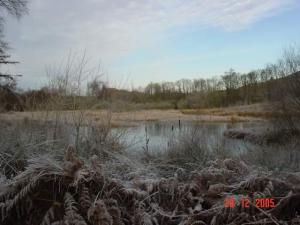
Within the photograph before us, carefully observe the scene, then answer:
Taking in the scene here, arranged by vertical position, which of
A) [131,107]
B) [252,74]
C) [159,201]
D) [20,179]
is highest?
[252,74]

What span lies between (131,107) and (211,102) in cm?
4692

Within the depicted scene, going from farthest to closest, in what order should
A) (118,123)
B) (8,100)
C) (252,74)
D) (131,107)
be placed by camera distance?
(252,74)
(8,100)
(131,107)
(118,123)

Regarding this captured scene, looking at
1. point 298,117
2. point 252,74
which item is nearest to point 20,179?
point 298,117

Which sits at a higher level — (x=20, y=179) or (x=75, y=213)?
(x=20, y=179)

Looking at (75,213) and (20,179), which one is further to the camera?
(20,179)

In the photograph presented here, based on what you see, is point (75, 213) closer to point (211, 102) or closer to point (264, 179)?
point (264, 179)

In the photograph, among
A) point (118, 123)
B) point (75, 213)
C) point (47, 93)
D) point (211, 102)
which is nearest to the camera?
point (75, 213)

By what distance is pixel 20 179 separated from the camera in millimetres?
3447

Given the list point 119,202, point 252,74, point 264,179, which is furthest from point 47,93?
point 252,74

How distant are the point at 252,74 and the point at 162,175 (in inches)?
2402

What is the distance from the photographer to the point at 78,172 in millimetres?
3459
